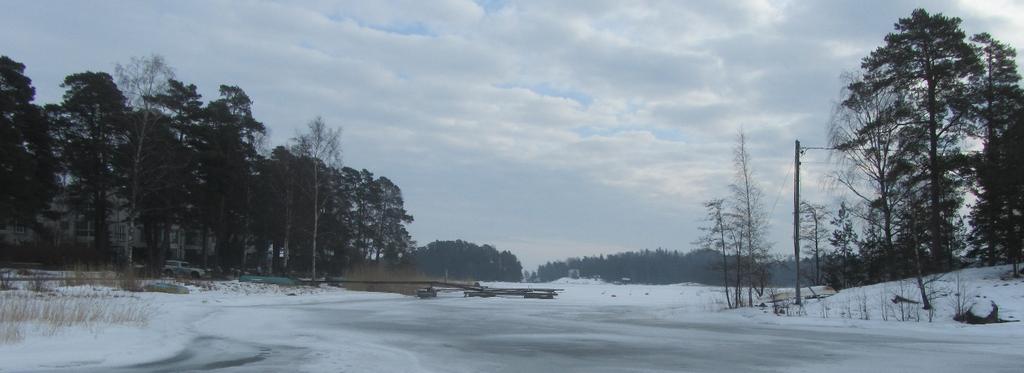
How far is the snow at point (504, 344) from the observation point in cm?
1090

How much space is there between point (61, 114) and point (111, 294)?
31.9 m

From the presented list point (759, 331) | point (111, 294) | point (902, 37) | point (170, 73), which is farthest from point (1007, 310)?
point (170, 73)

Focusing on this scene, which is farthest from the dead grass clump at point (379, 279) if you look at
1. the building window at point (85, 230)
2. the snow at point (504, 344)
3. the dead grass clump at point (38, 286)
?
the building window at point (85, 230)

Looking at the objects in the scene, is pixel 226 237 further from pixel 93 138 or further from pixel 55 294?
pixel 55 294

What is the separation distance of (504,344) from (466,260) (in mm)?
155618

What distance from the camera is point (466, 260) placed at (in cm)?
16925

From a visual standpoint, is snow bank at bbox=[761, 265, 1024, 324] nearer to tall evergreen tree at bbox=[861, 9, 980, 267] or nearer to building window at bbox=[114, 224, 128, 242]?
tall evergreen tree at bbox=[861, 9, 980, 267]

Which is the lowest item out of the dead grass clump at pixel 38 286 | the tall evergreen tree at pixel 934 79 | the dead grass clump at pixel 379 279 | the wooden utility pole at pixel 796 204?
the dead grass clump at pixel 379 279

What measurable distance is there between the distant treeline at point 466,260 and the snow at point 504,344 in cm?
13927

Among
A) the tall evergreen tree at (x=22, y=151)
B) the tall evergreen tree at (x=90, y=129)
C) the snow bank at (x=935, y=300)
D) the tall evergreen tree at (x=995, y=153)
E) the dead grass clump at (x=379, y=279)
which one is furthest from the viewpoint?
the dead grass clump at (x=379, y=279)

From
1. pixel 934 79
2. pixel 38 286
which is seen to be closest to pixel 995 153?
pixel 934 79

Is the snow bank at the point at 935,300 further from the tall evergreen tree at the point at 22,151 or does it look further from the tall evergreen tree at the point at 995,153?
the tall evergreen tree at the point at 22,151

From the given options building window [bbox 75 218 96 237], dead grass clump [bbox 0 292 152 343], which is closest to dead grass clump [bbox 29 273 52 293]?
dead grass clump [bbox 0 292 152 343]

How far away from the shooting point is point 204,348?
42.1 ft
